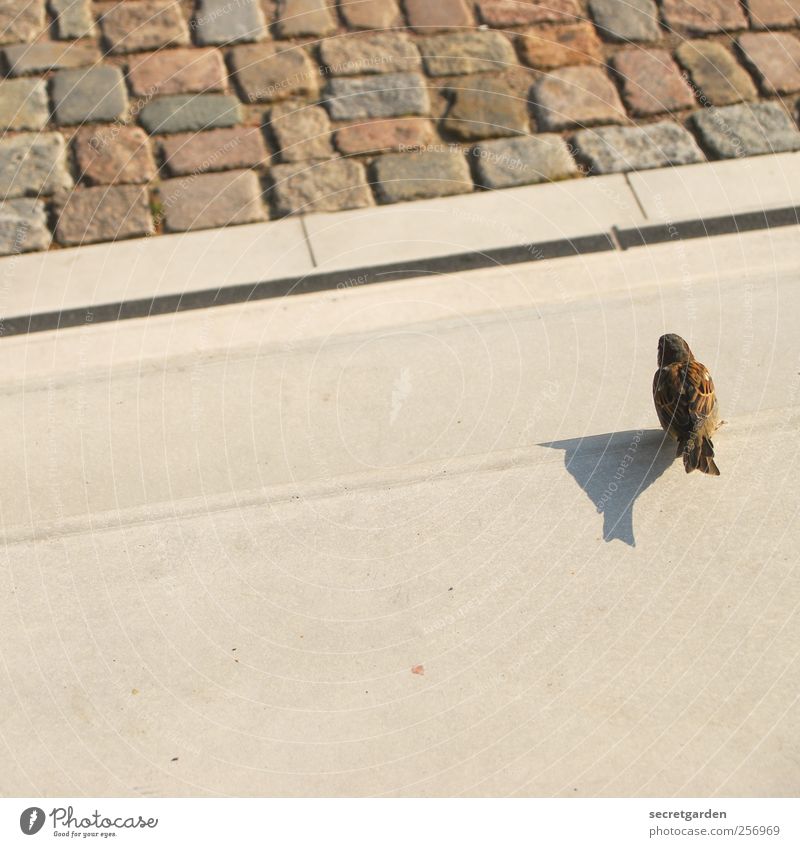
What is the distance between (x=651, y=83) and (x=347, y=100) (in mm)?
2193

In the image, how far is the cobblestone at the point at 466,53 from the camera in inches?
322

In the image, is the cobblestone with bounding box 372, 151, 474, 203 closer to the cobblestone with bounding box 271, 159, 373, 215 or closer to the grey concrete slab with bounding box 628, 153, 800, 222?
the cobblestone with bounding box 271, 159, 373, 215

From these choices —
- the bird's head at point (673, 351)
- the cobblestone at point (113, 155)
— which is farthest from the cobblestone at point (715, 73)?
the cobblestone at point (113, 155)

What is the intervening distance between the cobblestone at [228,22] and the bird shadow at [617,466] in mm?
4145

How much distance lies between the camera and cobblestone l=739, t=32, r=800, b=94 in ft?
26.6

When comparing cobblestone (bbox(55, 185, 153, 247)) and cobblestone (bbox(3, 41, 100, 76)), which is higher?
cobblestone (bbox(3, 41, 100, 76))

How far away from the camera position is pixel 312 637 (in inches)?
210

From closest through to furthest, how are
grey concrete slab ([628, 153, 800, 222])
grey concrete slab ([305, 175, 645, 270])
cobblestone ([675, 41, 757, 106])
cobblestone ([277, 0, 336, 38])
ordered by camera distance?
grey concrete slab ([305, 175, 645, 270]) < grey concrete slab ([628, 153, 800, 222]) < cobblestone ([675, 41, 757, 106]) < cobblestone ([277, 0, 336, 38])

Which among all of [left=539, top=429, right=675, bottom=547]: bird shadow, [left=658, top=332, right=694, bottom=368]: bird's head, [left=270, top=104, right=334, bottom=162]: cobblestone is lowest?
[left=539, top=429, right=675, bottom=547]: bird shadow

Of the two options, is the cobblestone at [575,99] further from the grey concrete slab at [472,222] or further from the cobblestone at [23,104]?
the cobblestone at [23,104]

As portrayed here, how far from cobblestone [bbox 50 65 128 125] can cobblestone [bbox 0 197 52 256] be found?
0.78 m

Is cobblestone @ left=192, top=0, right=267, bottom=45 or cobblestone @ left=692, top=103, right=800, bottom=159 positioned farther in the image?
cobblestone @ left=192, top=0, right=267, bottom=45

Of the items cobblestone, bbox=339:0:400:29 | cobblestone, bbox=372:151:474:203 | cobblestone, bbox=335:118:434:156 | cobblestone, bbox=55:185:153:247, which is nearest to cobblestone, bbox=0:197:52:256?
cobblestone, bbox=55:185:153:247
